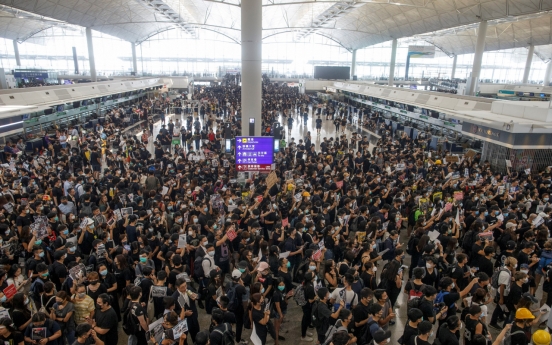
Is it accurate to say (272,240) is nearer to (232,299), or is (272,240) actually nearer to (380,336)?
(232,299)

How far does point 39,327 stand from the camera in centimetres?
418

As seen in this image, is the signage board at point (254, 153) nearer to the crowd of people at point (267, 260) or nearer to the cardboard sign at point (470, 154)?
the crowd of people at point (267, 260)

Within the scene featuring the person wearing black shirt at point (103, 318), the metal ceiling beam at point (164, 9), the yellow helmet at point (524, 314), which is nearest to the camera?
the yellow helmet at point (524, 314)

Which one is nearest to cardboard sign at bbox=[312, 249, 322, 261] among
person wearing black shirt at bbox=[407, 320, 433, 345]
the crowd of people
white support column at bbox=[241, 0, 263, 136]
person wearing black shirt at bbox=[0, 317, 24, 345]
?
the crowd of people

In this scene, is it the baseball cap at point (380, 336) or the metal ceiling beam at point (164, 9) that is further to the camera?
the metal ceiling beam at point (164, 9)

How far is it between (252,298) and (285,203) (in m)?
3.97

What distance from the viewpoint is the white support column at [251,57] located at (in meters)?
13.8

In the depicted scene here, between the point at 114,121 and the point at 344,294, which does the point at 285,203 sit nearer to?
the point at 344,294

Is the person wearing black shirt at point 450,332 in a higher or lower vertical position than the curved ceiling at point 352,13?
lower

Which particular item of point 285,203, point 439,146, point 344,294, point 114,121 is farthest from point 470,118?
point 114,121

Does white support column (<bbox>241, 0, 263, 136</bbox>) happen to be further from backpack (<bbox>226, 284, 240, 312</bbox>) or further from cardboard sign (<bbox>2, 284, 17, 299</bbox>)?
cardboard sign (<bbox>2, 284, 17, 299</bbox>)

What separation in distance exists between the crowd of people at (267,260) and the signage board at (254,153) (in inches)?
32.2

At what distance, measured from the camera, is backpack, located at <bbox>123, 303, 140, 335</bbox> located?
4495 mm

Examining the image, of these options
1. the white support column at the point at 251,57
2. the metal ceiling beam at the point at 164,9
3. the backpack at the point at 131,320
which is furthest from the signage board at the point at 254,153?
the metal ceiling beam at the point at 164,9
